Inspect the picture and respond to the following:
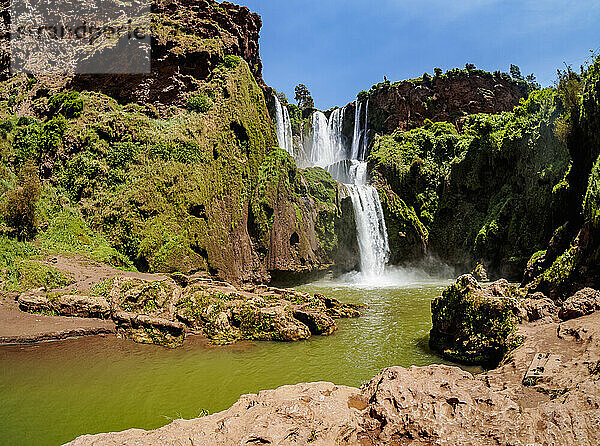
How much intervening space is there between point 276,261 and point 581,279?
16426 mm

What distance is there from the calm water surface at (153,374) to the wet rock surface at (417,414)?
7.18 ft

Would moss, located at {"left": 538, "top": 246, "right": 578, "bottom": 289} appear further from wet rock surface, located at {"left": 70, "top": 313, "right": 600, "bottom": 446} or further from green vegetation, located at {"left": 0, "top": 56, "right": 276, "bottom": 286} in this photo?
green vegetation, located at {"left": 0, "top": 56, "right": 276, "bottom": 286}

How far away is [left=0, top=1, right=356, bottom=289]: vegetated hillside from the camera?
1634 cm

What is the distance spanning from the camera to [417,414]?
3338 millimetres

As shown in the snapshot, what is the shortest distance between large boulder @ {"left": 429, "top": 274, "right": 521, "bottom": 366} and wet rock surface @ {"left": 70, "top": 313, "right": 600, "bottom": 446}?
326 centimetres

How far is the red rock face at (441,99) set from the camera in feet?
143

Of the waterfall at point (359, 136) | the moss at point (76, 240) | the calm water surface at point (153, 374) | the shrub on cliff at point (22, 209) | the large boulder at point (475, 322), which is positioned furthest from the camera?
the waterfall at point (359, 136)

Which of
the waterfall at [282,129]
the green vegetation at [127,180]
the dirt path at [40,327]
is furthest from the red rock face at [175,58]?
the dirt path at [40,327]

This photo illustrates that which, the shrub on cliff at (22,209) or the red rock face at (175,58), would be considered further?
the red rock face at (175,58)

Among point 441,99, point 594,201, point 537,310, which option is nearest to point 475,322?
point 537,310

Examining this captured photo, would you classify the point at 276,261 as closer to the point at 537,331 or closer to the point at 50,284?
the point at 50,284

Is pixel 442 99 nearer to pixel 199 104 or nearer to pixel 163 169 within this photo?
pixel 199 104

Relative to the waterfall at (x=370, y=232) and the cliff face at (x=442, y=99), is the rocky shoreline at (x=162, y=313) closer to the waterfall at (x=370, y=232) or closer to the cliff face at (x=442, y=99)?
the waterfall at (x=370, y=232)

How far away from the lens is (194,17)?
1009 inches
